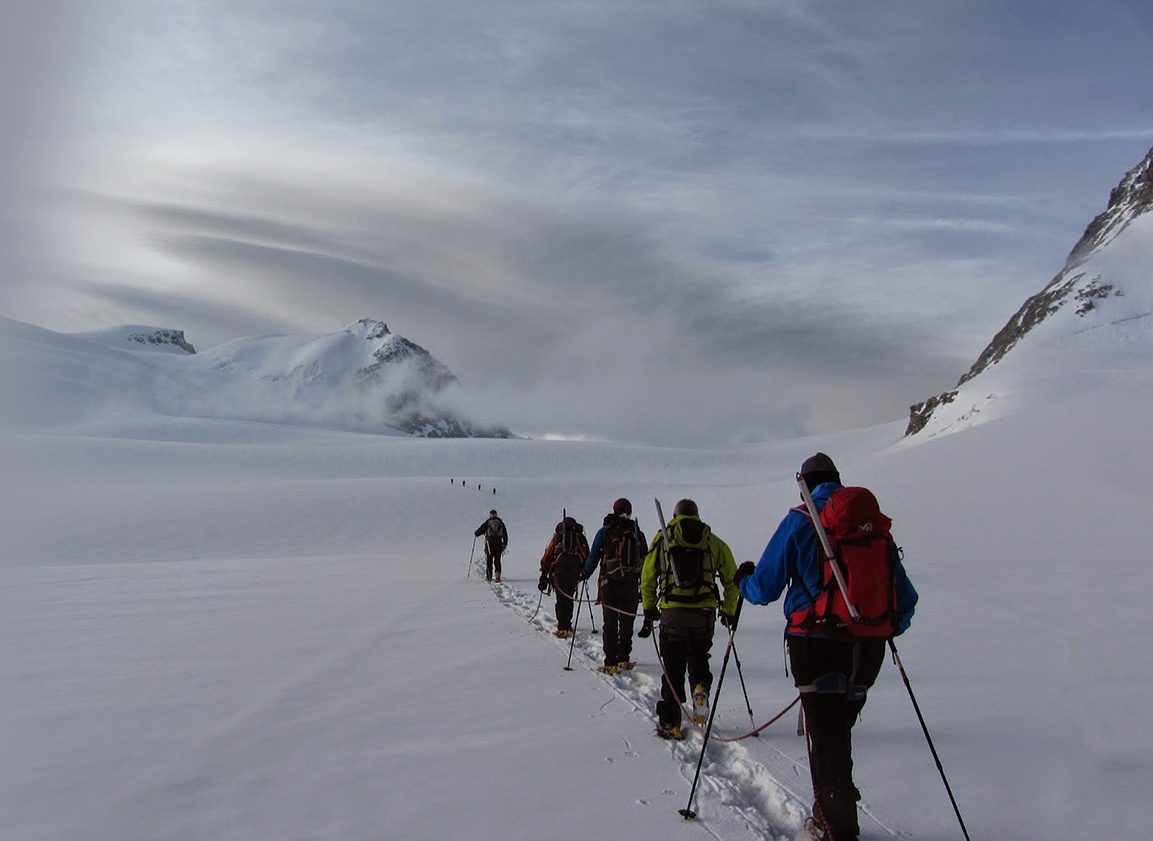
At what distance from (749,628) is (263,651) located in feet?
20.7

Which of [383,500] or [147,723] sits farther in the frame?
[383,500]

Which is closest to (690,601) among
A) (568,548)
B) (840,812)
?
(840,812)

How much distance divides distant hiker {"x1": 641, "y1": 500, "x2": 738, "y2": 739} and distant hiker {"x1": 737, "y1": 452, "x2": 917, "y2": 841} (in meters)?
1.77

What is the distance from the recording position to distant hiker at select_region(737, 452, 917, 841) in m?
3.63

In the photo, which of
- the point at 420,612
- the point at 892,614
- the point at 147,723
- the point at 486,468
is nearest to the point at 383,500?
the point at 486,468

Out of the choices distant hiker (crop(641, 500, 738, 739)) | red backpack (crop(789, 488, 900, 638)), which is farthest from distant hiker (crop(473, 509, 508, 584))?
red backpack (crop(789, 488, 900, 638))

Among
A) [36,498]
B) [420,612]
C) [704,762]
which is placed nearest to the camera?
[704,762]

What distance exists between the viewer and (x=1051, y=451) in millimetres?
21562

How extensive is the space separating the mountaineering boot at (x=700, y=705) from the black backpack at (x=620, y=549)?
2.26m

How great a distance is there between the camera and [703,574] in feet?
19.0

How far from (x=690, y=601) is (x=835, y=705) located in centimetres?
200

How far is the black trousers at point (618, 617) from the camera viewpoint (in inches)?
306

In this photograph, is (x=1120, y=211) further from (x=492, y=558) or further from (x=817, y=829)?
(x=817, y=829)

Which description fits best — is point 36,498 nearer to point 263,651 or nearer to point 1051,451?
point 263,651
